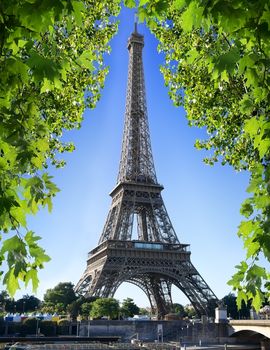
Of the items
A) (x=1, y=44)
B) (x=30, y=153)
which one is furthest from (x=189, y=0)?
(x=30, y=153)

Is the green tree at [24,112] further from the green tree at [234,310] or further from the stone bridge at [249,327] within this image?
the green tree at [234,310]

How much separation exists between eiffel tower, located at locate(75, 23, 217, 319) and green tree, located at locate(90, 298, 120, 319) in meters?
2.35

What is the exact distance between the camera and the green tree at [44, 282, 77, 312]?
86.7m

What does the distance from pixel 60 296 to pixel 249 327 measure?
48158 mm

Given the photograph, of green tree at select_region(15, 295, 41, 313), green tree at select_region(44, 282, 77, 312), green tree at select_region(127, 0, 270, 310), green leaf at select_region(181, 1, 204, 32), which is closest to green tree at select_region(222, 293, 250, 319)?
green tree at select_region(44, 282, 77, 312)

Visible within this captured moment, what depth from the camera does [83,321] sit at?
199 ft

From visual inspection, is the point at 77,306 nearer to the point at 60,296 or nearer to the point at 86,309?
the point at 86,309

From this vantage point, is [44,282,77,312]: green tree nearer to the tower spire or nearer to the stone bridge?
the tower spire

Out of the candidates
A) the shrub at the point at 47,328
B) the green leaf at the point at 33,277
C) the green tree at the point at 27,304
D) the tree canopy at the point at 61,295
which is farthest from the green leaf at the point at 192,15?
the green tree at the point at 27,304

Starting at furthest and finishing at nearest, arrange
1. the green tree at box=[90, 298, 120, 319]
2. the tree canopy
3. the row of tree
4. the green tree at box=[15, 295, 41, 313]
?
the green tree at box=[15, 295, 41, 313] < the tree canopy < the row of tree < the green tree at box=[90, 298, 120, 319]

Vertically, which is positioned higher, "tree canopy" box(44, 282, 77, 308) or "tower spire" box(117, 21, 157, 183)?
"tower spire" box(117, 21, 157, 183)

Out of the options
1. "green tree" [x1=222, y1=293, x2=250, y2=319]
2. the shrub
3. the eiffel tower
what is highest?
the eiffel tower

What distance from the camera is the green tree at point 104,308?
195 feet

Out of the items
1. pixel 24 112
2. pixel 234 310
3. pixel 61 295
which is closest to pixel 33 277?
pixel 24 112
